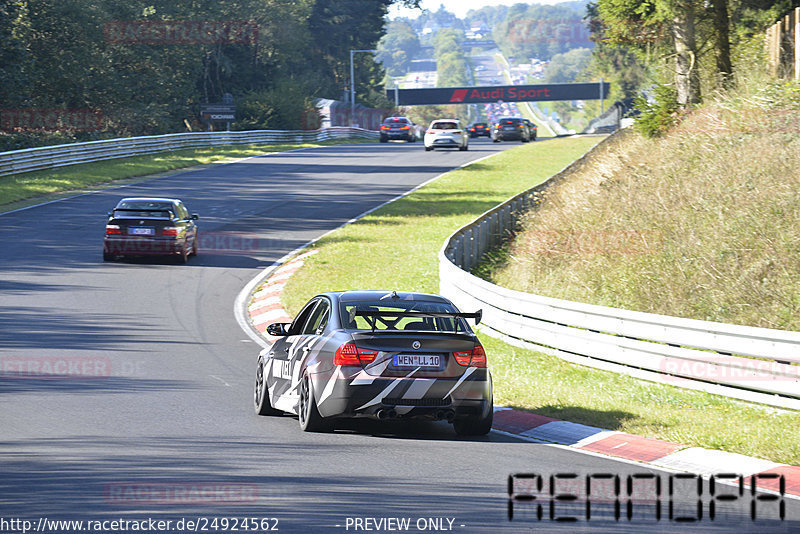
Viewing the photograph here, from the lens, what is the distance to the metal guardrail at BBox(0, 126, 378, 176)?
134 feet

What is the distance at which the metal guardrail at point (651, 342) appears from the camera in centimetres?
1120

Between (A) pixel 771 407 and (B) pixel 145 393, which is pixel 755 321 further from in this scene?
(B) pixel 145 393

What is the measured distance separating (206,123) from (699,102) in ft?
155

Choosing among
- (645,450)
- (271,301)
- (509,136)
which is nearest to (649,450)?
(645,450)

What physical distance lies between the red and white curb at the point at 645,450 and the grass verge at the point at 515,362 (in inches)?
7.8

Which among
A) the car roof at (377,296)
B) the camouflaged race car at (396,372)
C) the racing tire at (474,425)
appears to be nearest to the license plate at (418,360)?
the camouflaged race car at (396,372)

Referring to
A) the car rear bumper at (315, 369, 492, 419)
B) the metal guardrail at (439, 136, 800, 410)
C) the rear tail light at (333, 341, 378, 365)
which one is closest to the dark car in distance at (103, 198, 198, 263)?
the metal guardrail at (439, 136, 800, 410)

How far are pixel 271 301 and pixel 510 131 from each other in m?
47.4

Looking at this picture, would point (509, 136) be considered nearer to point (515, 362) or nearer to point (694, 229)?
point (694, 229)

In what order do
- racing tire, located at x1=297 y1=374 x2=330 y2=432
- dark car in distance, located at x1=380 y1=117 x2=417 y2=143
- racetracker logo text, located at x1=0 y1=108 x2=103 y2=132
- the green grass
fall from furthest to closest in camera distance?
dark car in distance, located at x1=380 y1=117 x2=417 y2=143
racetracker logo text, located at x1=0 y1=108 x2=103 y2=132
the green grass
racing tire, located at x1=297 y1=374 x2=330 y2=432

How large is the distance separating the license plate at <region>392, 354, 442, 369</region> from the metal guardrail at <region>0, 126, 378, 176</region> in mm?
32644

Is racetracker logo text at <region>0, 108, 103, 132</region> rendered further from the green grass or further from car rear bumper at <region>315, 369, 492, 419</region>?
car rear bumper at <region>315, 369, 492, 419</region>

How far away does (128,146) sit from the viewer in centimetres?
5062

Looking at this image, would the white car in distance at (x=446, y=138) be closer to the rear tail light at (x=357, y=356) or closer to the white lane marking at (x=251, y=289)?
the white lane marking at (x=251, y=289)
